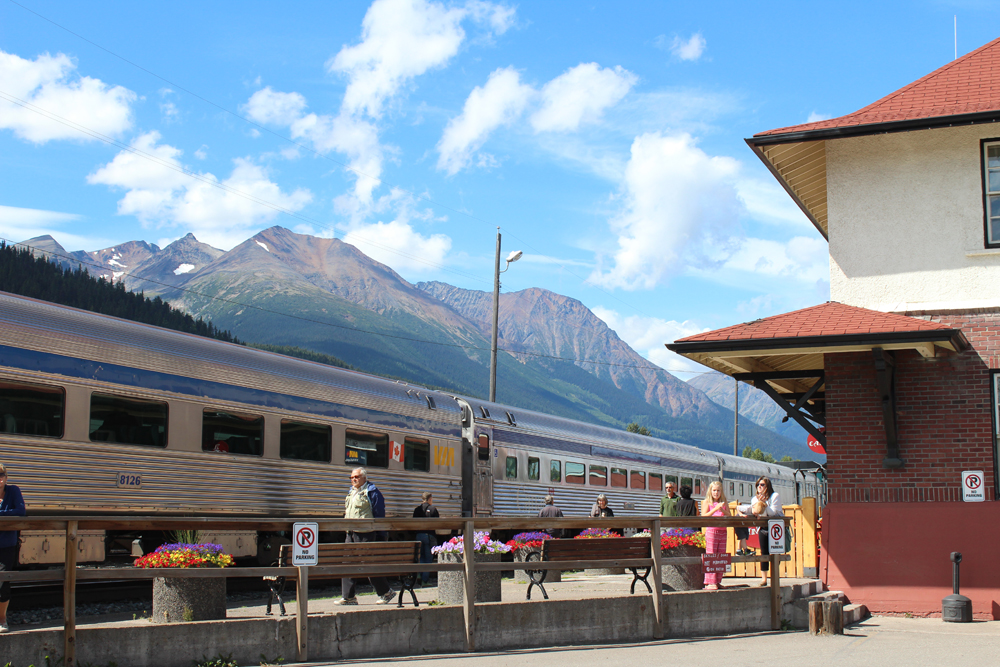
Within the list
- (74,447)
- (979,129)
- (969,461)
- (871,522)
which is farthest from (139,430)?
(979,129)

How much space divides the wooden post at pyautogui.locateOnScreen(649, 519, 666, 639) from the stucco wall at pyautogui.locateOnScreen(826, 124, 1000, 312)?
4.57 metres

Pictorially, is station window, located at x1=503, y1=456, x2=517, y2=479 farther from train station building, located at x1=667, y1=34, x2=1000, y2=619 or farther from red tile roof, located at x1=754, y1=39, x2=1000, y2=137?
red tile roof, located at x1=754, y1=39, x2=1000, y2=137

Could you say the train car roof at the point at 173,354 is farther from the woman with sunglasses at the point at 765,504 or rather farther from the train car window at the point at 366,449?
the woman with sunglasses at the point at 765,504

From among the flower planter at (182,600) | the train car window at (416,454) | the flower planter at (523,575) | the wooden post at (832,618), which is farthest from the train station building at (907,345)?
the train car window at (416,454)

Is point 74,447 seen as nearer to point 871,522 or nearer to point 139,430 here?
point 139,430

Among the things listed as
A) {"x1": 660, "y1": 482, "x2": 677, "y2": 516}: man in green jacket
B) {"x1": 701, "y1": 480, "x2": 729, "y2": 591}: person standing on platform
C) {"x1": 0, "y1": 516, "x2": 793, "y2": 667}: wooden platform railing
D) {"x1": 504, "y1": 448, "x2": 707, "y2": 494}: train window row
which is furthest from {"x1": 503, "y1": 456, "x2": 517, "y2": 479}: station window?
{"x1": 0, "y1": 516, "x2": 793, "y2": 667}: wooden platform railing

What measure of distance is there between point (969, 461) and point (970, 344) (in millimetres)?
1451

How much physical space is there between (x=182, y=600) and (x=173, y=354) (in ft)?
17.5

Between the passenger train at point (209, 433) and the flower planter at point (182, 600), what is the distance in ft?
11.0

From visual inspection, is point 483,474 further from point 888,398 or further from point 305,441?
point 888,398

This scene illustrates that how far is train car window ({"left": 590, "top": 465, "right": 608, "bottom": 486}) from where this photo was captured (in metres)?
25.2

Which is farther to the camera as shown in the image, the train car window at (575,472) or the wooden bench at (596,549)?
the train car window at (575,472)

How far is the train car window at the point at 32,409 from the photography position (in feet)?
35.9

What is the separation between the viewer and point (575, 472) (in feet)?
79.8
